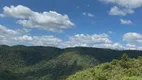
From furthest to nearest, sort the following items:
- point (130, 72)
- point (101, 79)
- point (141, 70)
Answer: point (141, 70), point (130, 72), point (101, 79)

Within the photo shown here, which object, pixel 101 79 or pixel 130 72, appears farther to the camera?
pixel 130 72

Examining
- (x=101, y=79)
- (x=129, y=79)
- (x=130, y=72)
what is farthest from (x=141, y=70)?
(x=129, y=79)

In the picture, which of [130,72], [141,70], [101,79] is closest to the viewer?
[101,79]

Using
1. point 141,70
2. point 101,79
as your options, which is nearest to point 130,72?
point 141,70

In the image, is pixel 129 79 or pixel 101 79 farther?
pixel 101 79

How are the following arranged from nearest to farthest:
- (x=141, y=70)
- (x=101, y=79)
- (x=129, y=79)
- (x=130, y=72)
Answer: (x=129, y=79)
(x=101, y=79)
(x=130, y=72)
(x=141, y=70)

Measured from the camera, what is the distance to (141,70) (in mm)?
199375

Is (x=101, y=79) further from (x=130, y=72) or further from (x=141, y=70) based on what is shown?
(x=141, y=70)

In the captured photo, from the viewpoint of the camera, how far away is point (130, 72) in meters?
187

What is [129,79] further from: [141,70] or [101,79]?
[141,70]

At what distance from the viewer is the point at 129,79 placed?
12775 centimetres

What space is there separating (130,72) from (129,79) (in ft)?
200

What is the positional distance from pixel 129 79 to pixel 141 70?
247ft

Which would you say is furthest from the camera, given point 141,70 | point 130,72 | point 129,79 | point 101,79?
point 141,70
